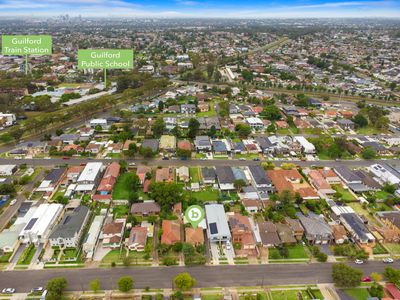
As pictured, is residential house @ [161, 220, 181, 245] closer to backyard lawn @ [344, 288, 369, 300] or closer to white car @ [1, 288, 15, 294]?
white car @ [1, 288, 15, 294]

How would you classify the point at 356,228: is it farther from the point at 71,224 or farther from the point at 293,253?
the point at 71,224

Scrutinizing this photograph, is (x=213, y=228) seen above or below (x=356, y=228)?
below

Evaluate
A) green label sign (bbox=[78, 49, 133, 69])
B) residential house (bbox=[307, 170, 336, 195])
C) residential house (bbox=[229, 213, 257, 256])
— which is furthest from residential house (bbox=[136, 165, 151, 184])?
green label sign (bbox=[78, 49, 133, 69])

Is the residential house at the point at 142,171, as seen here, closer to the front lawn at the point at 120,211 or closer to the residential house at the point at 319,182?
the front lawn at the point at 120,211

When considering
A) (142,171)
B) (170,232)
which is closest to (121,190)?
(142,171)

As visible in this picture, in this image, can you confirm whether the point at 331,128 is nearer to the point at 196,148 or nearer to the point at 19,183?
the point at 196,148

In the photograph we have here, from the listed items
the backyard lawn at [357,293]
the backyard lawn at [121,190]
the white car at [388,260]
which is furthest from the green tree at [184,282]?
the white car at [388,260]

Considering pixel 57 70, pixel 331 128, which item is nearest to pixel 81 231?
pixel 331 128
